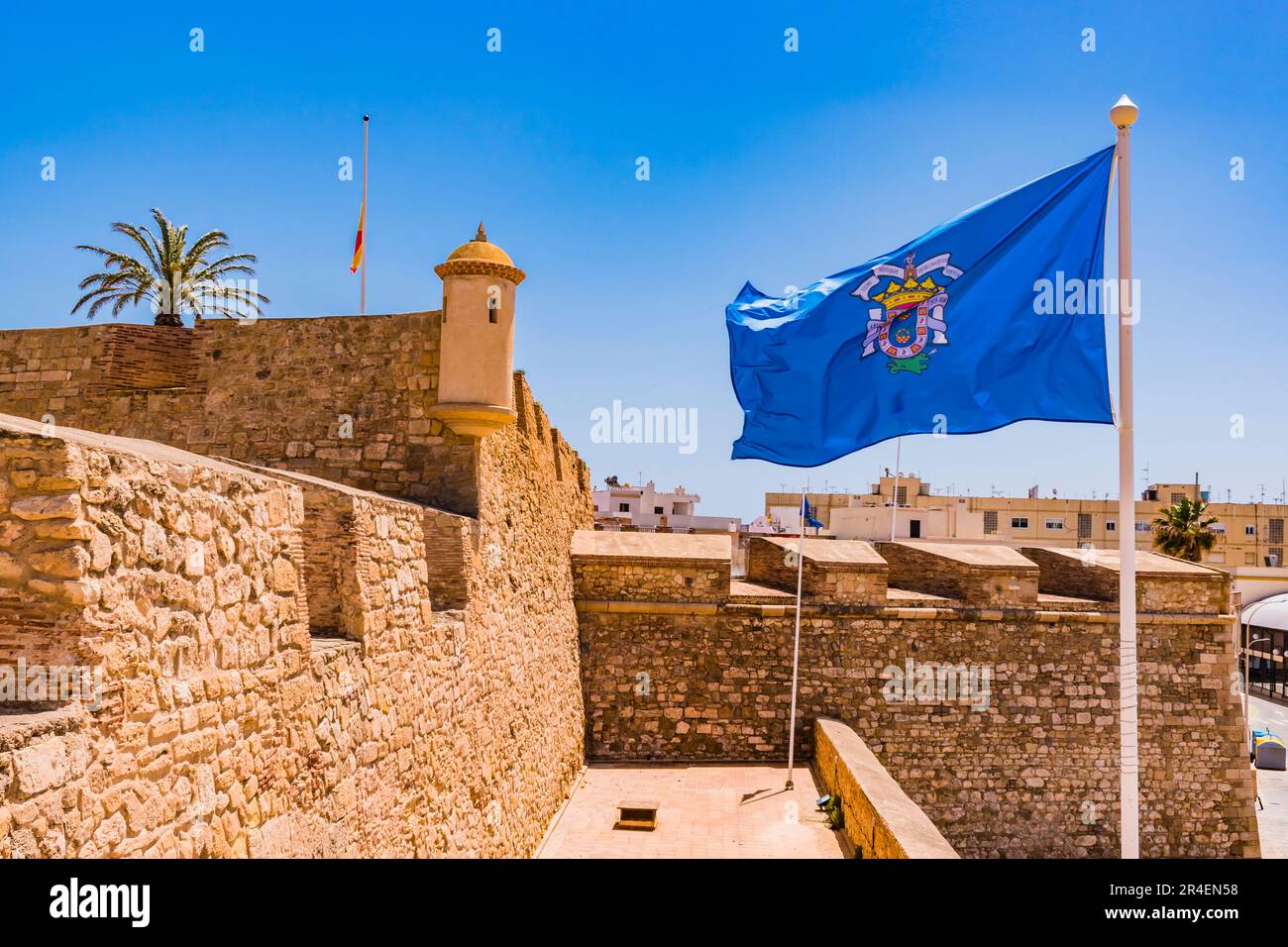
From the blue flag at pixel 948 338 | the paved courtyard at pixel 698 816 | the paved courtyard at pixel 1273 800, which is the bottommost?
the paved courtyard at pixel 1273 800

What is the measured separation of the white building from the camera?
50.2m

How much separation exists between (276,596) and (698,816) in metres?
8.44

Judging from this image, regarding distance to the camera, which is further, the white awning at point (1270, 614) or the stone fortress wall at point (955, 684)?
the white awning at point (1270, 614)

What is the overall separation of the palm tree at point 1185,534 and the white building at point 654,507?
20.5 meters

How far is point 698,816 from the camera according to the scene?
11.8 metres

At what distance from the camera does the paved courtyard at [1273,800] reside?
19.1 metres

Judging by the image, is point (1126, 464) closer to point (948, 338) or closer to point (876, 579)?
point (948, 338)

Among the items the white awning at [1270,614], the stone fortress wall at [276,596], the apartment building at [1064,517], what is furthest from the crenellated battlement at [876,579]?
the apartment building at [1064,517]

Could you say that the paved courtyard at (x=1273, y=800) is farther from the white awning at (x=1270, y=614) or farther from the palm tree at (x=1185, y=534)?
the palm tree at (x=1185, y=534)

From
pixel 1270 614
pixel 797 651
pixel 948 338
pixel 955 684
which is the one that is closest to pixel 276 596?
pixel 948 338

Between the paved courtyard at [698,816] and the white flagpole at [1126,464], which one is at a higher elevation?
the white flagpole at [1126,464]

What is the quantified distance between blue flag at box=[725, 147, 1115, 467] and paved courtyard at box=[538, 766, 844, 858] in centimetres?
543

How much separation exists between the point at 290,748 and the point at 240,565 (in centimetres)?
107

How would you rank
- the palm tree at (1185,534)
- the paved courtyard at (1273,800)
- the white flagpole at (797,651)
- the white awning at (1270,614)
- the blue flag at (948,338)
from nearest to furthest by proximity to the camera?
the blue flag at (948,338) < the white flagpole at (797,651) < the paved courtyard at (1273,800) < the white awning at (1270,614) < the palm tree at (1185,534)
